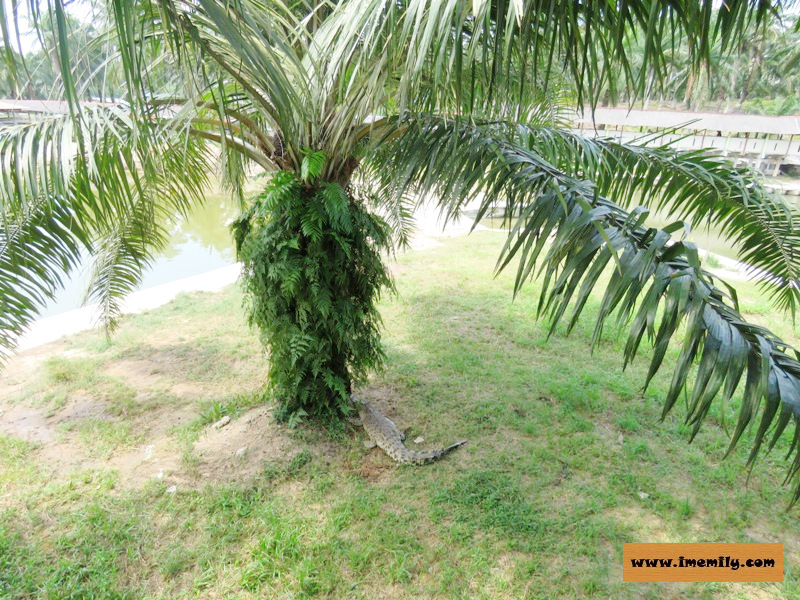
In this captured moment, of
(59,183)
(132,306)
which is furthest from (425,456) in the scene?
(132,306)

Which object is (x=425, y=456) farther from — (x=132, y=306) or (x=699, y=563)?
(x=132, y=306)

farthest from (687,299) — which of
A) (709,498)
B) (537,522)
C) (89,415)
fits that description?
(89,415)

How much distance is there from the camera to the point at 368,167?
3.03 m

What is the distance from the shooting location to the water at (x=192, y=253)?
7414 millimetres

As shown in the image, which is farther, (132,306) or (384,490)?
(132,306)

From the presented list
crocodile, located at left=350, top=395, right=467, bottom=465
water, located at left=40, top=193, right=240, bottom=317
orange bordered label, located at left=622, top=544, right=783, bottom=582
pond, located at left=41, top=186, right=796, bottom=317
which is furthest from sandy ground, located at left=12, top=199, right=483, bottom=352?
orange bordered label, located at left=622, top=544, right=783, bottom=582

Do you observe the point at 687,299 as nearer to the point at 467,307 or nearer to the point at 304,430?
the point at 304,430

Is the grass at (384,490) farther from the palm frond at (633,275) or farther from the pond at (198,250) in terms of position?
the pond at (198,250)

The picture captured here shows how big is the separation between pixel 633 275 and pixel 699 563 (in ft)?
5.40

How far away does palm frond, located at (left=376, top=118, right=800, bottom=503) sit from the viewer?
1350 millimetres

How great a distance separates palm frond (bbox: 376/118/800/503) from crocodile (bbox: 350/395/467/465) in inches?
60.4

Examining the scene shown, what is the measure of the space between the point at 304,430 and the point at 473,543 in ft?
4.26

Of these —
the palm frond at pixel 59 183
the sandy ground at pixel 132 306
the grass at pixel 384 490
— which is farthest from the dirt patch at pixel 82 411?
the palm frond at pixel 59 183

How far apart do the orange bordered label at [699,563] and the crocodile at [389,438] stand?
3.68 ft
